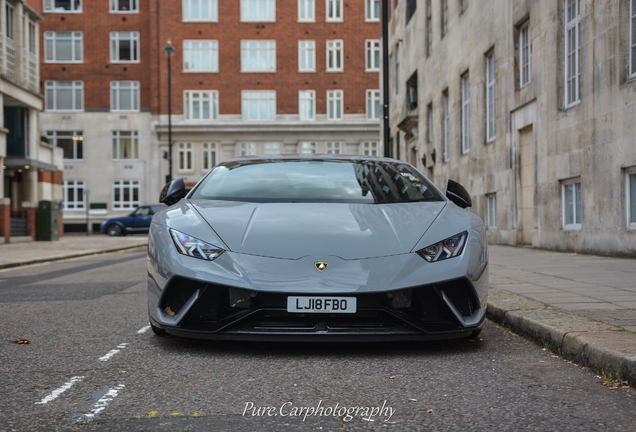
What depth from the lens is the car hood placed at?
4445 mm

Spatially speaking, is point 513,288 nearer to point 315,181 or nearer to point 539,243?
point 315,181

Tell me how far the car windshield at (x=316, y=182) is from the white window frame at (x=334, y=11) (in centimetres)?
4669

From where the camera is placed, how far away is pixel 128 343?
502 centimetres

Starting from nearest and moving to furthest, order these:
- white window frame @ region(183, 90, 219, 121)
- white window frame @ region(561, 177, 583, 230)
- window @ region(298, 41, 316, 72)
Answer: white window frame @ region(561, 177, 583, 230) → white window frame @ region(183, 90, 219, 121) → window @ region(298, 41, 316, 72)

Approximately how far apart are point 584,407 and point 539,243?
12691 mm

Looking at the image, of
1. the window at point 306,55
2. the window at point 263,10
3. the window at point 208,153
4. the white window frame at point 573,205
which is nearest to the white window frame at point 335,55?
the window at point 306,55

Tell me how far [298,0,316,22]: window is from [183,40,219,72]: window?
20.5ft

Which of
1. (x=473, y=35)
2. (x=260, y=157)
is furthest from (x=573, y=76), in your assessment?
(x=260, y=157)

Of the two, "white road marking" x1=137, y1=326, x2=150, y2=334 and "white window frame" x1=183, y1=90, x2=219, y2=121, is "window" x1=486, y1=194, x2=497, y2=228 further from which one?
"white window frame" x1=183, y1=90, x2=219, y2=121

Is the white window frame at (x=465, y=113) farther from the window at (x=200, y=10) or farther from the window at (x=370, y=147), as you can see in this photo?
the window at (x=200, y=10)

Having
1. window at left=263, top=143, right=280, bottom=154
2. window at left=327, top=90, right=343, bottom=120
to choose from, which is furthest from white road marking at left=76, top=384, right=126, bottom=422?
window at left=327, top=90, right=343, bottom=120

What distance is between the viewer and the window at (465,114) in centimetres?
2216

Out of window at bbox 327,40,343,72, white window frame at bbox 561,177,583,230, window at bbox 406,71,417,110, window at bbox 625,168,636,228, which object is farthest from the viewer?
window at bbox 327,40,343,72

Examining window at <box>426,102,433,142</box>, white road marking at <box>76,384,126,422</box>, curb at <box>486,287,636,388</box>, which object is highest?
window at <box>426,102,433,142</box>
